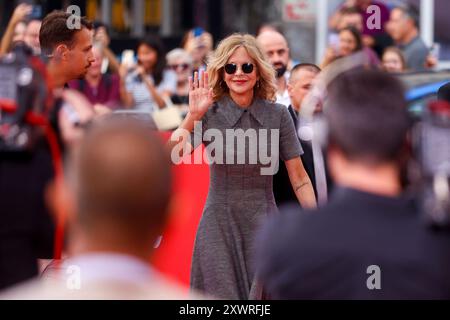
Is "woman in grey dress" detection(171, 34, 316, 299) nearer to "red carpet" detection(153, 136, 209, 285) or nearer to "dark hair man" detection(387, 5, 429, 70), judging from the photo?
"red carpet" detection(153, 136, 209, 285)

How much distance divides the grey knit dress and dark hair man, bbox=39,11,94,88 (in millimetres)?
723

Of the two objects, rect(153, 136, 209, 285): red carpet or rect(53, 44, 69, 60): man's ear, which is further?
rect(153, 136, 209, 285): red carpet

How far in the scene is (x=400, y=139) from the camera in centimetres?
329

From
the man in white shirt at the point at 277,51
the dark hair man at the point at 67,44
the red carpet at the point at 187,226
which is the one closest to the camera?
the dark hair man at the point at 67,44

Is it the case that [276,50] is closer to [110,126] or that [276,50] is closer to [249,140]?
[249,140]

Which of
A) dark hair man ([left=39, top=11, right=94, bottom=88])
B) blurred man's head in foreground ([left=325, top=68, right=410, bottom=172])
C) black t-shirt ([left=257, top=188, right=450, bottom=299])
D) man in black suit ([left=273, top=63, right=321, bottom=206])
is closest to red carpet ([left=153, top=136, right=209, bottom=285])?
man in black suit ([left=273, top=63, right=321, bottom=206])

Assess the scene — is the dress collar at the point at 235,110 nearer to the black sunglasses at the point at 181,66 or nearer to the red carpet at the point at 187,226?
the red carpet at the point at 187,226

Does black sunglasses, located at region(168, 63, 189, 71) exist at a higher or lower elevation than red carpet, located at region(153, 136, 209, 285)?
higher

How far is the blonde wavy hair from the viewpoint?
6816 millimetres

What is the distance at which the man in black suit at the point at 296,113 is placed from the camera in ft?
22.9

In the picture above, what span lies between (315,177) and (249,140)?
2.44 ft

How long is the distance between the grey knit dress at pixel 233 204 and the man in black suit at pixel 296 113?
0.31 m

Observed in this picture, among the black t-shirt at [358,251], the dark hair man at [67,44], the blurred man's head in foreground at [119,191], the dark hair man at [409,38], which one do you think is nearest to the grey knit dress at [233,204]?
the dark hair man at [67,44]
